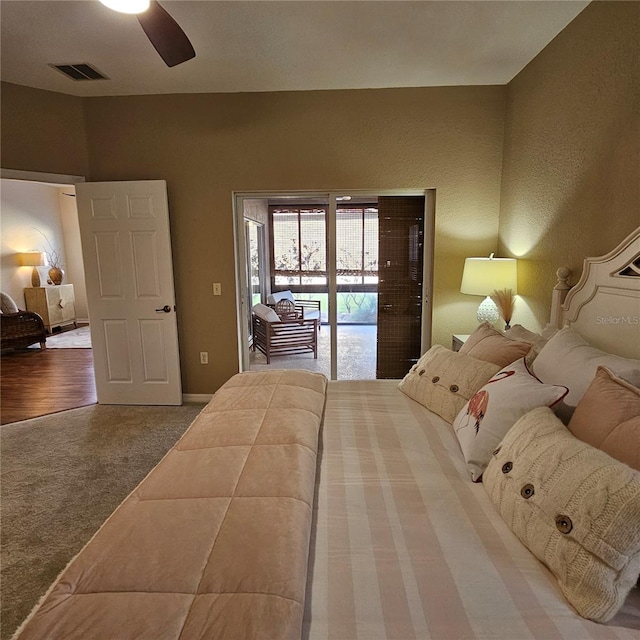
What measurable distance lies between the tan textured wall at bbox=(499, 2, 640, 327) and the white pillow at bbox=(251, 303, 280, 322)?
2.48m

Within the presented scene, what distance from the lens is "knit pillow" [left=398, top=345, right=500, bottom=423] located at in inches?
72.1

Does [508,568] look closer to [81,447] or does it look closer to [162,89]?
[81,447]

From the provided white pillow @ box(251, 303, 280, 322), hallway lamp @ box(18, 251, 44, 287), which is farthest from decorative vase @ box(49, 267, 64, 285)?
white pillow @ box(251, 303, 280, 322)

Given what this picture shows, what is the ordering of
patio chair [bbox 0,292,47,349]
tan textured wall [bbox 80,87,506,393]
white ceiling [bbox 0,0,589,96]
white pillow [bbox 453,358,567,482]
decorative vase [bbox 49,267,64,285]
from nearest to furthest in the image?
white pillow [bbox 453,358,567,482], white ceiling [bbox 0,0,589,96], tan textured wall [bbox 80,87,506,393], patio chair [bbox 0,292,47,349], decorative vase [bbox 49,267,64,285]

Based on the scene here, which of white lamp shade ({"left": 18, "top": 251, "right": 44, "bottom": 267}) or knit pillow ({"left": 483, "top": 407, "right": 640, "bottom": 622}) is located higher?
white lamp shade ({"left": 18, "top": 251, "right": 44, "bottom": 267})

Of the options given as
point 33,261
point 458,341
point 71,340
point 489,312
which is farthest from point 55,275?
point 489,312

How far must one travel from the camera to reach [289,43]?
2566 mm

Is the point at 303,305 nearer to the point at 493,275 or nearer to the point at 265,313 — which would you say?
the point at 265,313

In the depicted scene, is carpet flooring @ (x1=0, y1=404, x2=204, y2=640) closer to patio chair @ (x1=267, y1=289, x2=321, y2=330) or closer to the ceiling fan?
patio chair @ (x1=267, y1=289, x2=321, y2=330)

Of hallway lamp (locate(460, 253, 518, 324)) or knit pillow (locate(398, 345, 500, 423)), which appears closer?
knit pillow (locate(398, 345, 500, 423))

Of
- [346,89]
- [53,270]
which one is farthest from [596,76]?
[53,270]

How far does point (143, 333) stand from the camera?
3.66 m

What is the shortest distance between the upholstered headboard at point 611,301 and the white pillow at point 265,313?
2.92 m

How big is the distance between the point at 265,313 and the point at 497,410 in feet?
10.6
